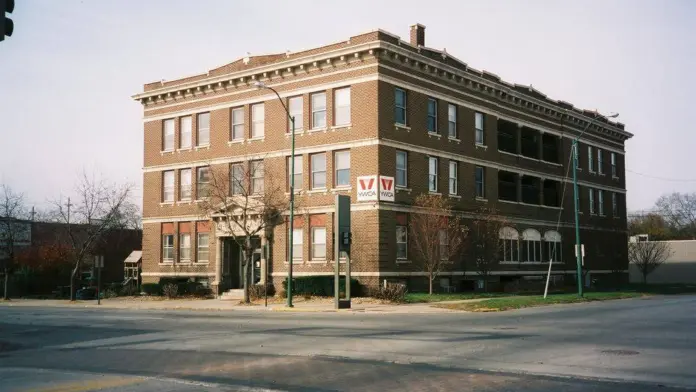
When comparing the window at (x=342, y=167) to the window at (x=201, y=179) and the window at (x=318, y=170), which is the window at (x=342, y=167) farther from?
the window at (x=201, y=179)

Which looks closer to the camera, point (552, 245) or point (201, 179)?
point (201, 179)

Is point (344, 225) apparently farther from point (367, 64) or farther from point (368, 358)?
point (368, 358)

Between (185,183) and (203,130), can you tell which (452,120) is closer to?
(203,130)

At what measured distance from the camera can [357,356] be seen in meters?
13.7

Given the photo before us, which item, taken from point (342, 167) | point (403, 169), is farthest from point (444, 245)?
point (342, 167)

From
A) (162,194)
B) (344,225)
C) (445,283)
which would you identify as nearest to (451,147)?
(445,283)

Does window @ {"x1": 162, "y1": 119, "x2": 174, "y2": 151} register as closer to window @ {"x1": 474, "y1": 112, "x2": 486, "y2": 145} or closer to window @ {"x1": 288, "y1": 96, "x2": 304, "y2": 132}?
window @ {"x1": 288, "y1": 96, "x2": 304, "y2": 132}

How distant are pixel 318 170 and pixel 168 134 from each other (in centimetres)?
1306

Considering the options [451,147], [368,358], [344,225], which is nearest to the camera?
[368,358]

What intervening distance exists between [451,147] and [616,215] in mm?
27146

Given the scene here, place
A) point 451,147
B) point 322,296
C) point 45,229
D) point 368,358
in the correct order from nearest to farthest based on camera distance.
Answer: point 368,358
point 322,296
point 451,147
point 45,229

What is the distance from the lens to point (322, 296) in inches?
1438

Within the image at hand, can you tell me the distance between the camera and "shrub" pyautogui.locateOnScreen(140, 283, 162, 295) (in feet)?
144

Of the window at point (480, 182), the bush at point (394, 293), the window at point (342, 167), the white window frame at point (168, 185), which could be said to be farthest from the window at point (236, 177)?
the window at point (480, 182)
